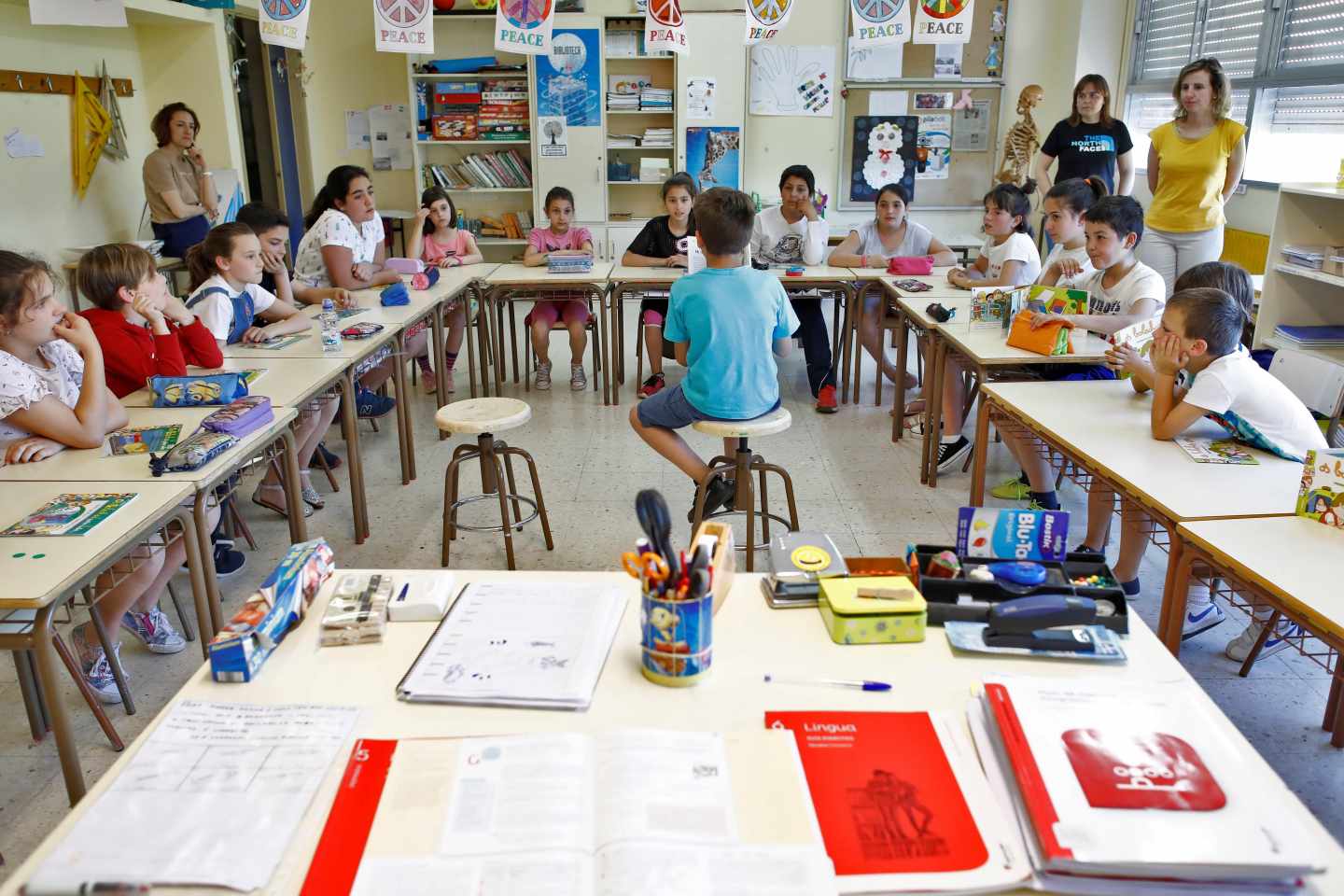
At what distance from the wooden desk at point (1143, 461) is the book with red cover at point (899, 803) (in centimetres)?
99

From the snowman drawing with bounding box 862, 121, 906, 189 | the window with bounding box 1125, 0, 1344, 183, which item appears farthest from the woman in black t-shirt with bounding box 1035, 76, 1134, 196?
the snowman drawing with bounding box 862, 121, 906, 189

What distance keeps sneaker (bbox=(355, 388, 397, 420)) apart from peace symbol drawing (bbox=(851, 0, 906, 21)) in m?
3.08

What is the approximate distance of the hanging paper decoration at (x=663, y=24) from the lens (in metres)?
5.18

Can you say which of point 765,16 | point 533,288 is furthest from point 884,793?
point 765,16

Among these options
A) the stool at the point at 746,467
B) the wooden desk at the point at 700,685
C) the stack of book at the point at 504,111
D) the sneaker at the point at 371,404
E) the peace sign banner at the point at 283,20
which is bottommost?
the sneaker at the point at 371,404

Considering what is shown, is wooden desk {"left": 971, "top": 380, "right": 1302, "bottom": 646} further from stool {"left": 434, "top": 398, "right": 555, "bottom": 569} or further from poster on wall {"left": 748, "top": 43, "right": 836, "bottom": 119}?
poster on wall {"left": 748, "top": 43, "right": 836, "bottom": 119}

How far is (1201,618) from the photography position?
2758 mm

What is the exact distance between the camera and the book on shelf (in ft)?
5.94

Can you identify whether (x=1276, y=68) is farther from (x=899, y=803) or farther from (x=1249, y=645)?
(x=899, y=803)

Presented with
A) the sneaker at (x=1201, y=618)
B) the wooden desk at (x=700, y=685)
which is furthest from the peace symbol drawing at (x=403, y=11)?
the sneaker at (x=1201, y=618)

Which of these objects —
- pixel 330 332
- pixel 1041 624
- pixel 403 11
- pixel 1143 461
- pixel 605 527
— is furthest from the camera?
pixel 403 11

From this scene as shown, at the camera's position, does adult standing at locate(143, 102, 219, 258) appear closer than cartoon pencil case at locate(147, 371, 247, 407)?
No

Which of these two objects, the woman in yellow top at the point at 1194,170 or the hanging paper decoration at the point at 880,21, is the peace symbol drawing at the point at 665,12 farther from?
the woman in yellow top at the point at 1194,170

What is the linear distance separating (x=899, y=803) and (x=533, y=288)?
14.0 feet
